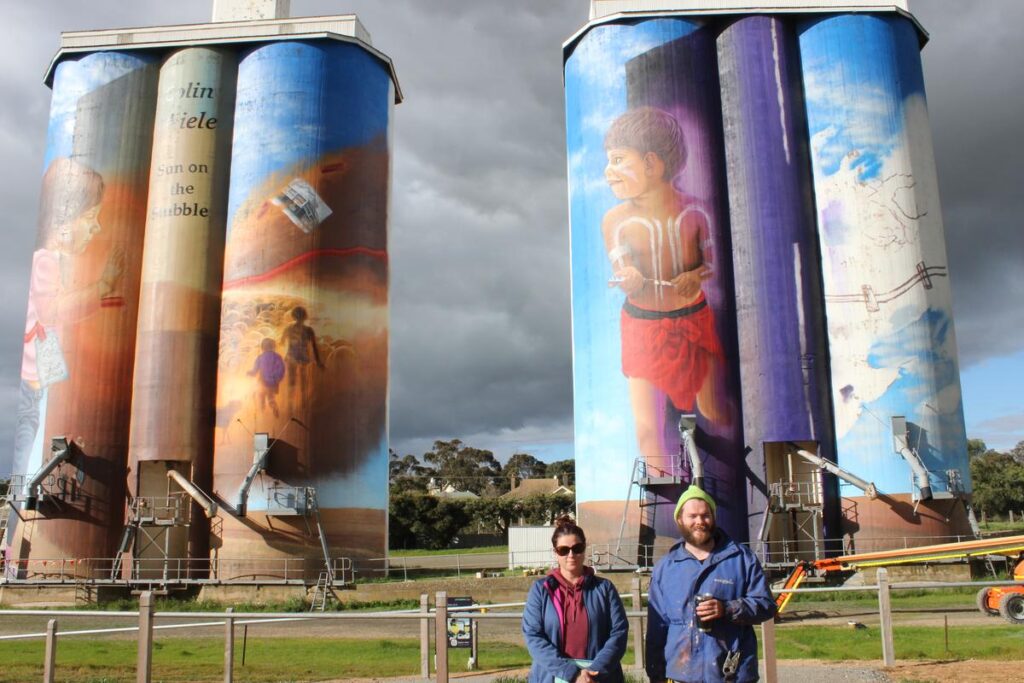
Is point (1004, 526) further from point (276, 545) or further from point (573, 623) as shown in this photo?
point (573, 623)

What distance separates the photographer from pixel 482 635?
82.9ft

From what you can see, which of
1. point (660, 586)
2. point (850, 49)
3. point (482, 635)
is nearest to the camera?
point (660, 586)

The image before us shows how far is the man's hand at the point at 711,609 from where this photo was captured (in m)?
5.99

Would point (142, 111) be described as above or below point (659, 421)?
above

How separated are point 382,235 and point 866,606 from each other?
2821 centimetres

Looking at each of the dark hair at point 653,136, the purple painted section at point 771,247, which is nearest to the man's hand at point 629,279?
the purple painted section at point 771,247

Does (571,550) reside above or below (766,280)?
below

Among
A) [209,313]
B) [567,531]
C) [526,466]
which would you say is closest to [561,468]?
[526,466]

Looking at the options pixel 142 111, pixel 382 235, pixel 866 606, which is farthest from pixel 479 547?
pixel 866 606

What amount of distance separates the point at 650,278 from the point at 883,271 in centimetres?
1026

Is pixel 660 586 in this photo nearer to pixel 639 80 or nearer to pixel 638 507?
pixel 638 507

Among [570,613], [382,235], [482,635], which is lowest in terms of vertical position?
[482,635]

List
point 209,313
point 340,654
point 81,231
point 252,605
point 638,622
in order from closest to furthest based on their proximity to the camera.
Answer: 1. point 638,622
2. point 340,654
3. point 252,605
4. point 209,313
5. point 81,231

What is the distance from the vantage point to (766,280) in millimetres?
41500
